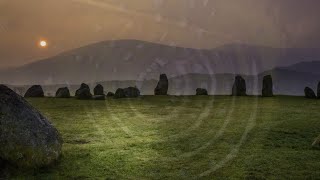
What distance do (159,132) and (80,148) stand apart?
275 inches

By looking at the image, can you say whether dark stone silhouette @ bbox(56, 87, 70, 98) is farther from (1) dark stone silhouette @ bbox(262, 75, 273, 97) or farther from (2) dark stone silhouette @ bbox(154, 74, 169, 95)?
(1) dark stone silhouette @ bbox(262, 75, 273, 97)

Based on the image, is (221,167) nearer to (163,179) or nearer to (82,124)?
(163,179)

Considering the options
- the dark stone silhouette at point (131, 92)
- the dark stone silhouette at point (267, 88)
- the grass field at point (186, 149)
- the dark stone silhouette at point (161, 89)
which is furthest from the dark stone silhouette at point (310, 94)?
the grass field at point (186, 149)

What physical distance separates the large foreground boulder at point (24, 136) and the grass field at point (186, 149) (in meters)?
0.67

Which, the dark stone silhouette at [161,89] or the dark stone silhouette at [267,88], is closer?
the dark stone silhouette at [267,88]

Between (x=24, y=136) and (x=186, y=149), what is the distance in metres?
8.38

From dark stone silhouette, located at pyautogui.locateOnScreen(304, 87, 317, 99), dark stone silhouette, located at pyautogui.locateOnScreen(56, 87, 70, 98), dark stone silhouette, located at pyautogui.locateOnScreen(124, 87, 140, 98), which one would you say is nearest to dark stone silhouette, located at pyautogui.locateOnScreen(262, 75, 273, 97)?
dark stone silhouette, located at pyautogui.locateOnScreen(304, 87, 317, 99)

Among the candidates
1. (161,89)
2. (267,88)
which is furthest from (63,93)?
(267,88)

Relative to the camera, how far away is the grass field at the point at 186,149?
17.9 meters

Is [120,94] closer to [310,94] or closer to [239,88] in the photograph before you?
[239,88]

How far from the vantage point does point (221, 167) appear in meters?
18.6

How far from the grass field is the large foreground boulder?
26.5 inches

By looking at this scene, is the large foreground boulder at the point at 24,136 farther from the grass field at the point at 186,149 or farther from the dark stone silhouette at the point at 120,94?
the dark stone silhouette at the point at 120,94

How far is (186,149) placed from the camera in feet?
72.6
